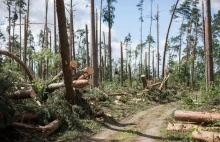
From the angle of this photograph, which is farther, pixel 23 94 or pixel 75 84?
pixel 75 84

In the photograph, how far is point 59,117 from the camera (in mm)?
9031

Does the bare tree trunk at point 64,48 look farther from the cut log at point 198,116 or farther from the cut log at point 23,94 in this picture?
the cut log at point 198,116

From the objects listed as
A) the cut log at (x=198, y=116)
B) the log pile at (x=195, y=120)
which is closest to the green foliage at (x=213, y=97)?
the log pile at (x=195, y=120)

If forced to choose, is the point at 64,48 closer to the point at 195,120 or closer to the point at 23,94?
the point at 23,94

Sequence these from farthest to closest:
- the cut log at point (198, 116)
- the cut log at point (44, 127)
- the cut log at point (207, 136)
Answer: the cut log at point (198, 116), the cut log at point (44, 127), the cut log at point (207, 136)

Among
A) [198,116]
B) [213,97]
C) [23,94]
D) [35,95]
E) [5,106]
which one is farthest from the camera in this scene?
[213,97]

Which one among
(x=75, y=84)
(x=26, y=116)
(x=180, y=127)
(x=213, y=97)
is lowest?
(x=180, y=127)

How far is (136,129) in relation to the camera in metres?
9.28

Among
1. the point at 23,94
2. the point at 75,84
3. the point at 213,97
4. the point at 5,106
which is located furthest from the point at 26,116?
the point at 213,97

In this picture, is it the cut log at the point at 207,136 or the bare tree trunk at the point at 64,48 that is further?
the bare tree trunk at the point at 64,48

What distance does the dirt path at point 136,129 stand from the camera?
8.05m

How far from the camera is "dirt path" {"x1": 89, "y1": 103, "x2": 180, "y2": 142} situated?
8.05 m

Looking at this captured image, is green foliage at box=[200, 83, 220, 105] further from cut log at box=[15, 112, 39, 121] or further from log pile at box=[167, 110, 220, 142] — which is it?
cut log at box=[15, 112, 39, 121]

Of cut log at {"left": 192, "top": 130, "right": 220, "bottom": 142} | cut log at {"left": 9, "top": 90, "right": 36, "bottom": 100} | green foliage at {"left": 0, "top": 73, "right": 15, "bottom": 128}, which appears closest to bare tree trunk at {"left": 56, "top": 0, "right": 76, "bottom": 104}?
cut log at {"left": 9, "top": 90, "right": 36, "bottom": 100}
